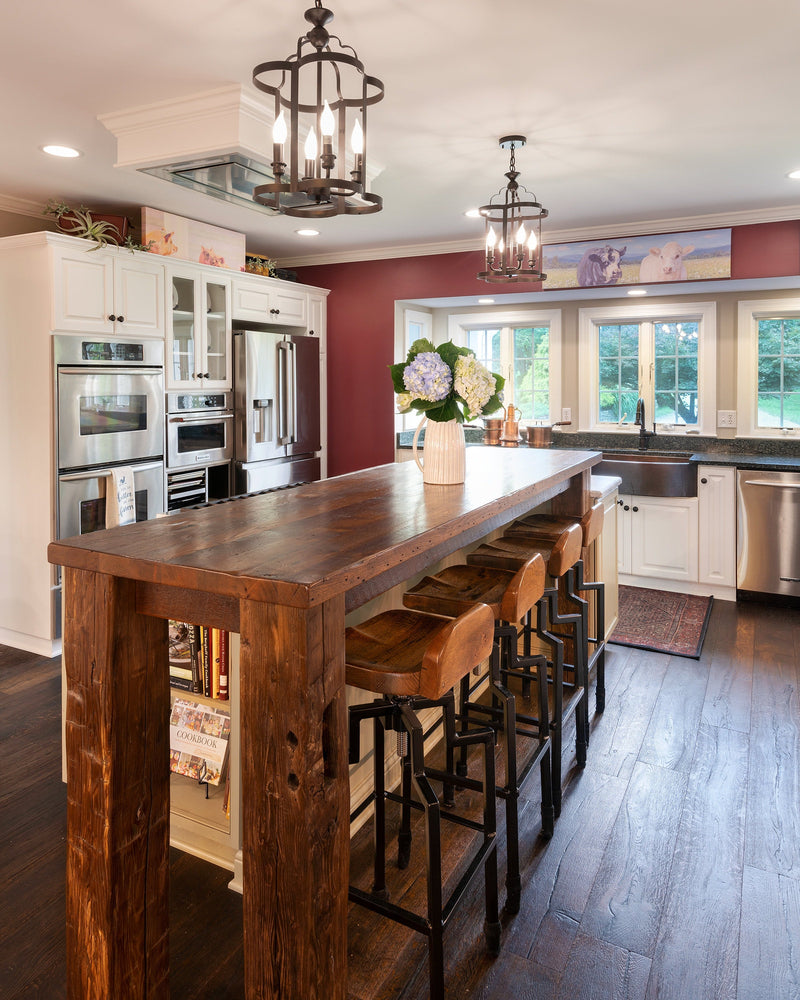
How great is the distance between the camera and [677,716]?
3.10 metres

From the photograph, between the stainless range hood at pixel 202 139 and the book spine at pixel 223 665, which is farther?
the stainless range hood at pixel 202 139

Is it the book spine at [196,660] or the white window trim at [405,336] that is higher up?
the white window trim at [405,336]

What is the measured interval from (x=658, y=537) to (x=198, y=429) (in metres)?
3.20

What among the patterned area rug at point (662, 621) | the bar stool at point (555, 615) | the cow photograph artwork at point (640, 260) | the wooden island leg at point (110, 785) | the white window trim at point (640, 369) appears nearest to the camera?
the wooden island leg at point (110, 785)

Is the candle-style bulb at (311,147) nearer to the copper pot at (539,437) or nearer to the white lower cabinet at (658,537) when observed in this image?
the copper pot at (539,437)

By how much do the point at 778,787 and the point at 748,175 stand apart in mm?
2926

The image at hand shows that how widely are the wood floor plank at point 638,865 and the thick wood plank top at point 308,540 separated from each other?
1063mm

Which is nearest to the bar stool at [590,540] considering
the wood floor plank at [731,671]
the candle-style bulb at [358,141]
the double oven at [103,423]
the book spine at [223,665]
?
the wood floor plank at [731,671]

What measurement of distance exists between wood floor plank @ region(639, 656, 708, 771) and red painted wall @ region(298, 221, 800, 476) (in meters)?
2.85

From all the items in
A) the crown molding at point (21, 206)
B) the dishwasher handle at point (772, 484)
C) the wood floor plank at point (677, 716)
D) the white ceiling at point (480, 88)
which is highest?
the crown molding at point (21, 206)

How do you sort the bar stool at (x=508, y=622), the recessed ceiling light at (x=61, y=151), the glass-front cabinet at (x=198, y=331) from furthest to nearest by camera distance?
the glass-front cabinet at (x=198, y=331) → the recessed ceiling light at (x=61, y=151) → the bar stool at (x=508, y=622)

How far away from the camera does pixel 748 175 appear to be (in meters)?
3.63

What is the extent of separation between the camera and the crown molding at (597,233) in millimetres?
4324

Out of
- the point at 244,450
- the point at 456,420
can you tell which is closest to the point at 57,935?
the point at 456,420
